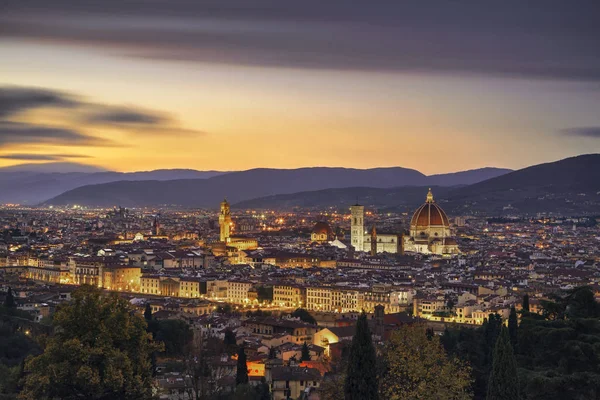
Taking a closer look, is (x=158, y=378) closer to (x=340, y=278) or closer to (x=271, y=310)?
(x=271, y=310)

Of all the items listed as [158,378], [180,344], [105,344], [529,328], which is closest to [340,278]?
[180,344]

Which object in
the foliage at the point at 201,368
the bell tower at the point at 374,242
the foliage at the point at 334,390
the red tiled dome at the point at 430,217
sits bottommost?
the foliage at the point at 201,368

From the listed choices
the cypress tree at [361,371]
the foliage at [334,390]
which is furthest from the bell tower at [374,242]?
the cypress tree at [361,371]

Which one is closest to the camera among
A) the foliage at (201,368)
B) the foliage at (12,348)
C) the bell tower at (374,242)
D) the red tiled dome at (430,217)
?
the foliage at (201,368)

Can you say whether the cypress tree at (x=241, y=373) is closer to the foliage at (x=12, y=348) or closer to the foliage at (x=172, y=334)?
the foliage at (x=12, y=348)

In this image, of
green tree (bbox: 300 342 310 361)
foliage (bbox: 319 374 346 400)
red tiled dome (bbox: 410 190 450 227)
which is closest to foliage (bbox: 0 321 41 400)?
green tree (bbox: 300 342 310 361)

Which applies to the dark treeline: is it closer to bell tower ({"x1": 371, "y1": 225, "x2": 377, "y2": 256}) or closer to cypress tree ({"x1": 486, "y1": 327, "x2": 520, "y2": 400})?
cypress tree ({"x1": 486, "y1": 327, "x2": 520, "y2": 400})

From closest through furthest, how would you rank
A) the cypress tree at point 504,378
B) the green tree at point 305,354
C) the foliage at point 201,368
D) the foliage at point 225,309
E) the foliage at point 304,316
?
the cypress tree at point 504,378 < the foliage at point 201,368 < the green tree at point 305,354 < the foliage at point 304,316 < the foliage at point 225,309
